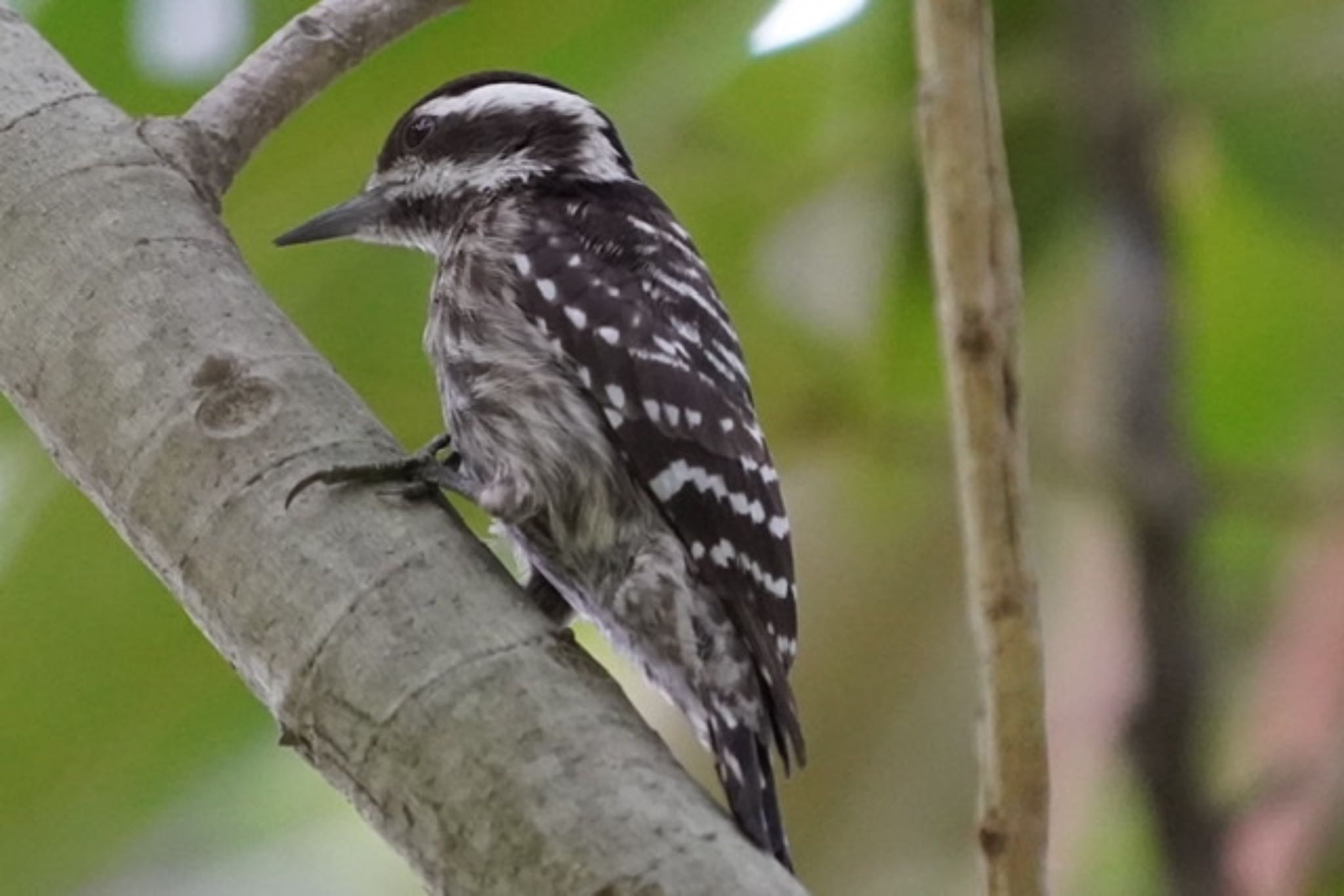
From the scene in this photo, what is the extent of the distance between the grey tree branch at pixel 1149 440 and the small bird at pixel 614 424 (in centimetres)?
45

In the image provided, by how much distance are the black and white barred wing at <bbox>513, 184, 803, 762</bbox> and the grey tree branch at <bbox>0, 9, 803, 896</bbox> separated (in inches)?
18.8

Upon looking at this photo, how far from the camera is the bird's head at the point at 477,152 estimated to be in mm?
2490

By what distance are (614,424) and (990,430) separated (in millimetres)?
811

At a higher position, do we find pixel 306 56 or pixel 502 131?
pixel 306 56

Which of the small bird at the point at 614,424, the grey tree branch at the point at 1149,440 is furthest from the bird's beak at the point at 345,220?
the grey tree branch at the point at 1149,440

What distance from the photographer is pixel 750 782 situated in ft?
5.61

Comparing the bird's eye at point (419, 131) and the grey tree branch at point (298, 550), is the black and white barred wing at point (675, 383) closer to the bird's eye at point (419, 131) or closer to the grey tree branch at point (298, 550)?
the bird's eye at point (419, 131)

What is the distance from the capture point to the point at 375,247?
2.51 m

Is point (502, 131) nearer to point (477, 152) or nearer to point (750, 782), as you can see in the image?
point (477, 152)

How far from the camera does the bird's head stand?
249 centimetres

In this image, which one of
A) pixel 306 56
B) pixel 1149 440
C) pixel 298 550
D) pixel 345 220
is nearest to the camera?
pixel 1149 440

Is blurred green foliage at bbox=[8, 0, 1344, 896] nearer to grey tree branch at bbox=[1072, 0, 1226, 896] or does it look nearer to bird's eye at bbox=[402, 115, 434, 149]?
bird's eye at bbox=[402, 115, 434, 149]

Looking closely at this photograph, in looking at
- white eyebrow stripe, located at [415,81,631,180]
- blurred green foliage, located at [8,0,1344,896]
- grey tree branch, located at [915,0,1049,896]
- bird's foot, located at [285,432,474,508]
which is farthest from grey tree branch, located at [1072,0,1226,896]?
white eyebrow stripe, located at [415,81,631,180]

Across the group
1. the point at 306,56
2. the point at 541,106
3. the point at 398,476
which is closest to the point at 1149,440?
the point at 398,476
